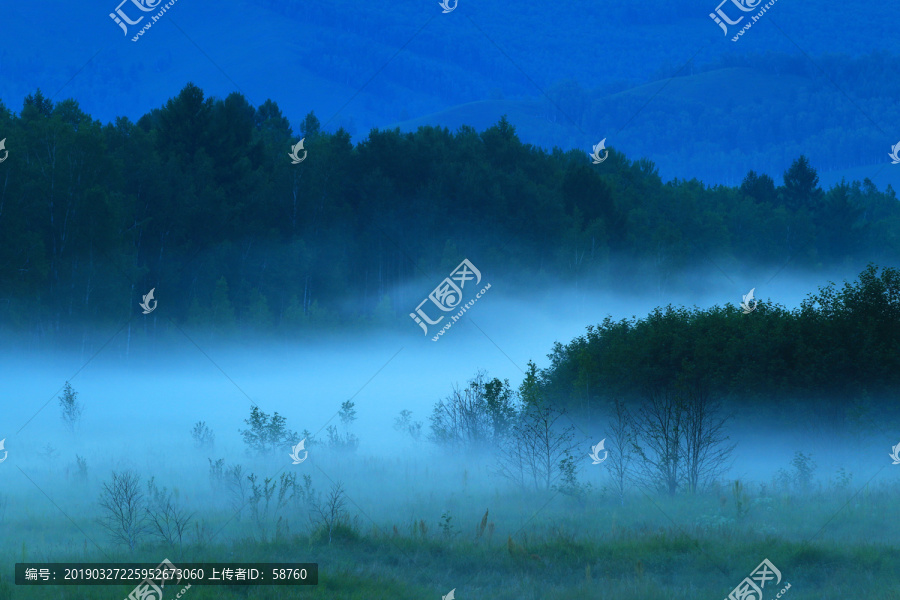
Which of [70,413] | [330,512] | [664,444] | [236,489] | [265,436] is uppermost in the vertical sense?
[70,413]

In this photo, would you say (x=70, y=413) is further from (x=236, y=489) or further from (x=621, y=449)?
(x=621, y=449)

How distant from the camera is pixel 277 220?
65.1 meters

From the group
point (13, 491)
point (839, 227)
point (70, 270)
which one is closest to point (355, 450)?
point (13, 491)

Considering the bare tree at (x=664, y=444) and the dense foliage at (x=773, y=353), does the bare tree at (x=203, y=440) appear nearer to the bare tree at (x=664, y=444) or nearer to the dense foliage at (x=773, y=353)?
the dense foliage at (x=773, y=353)

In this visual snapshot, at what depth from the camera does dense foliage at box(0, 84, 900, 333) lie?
50.9 metres

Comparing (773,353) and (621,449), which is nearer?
(621,449)

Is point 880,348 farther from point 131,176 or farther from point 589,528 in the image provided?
point 131,176

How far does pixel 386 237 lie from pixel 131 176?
70.6ft

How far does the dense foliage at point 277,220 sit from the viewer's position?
50.9 meters
